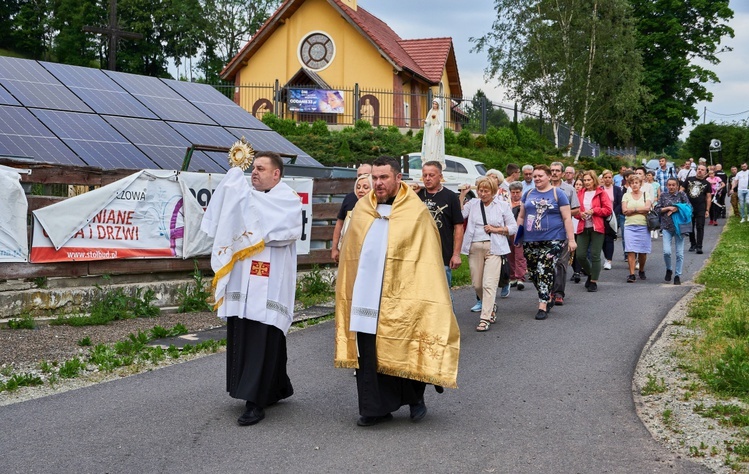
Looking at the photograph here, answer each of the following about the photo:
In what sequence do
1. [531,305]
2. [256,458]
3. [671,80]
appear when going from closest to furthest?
[256,458] → [531,305] → [671,80]

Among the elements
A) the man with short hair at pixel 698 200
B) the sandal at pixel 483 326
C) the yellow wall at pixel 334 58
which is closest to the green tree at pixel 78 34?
the yellow wall at pixel 334 58

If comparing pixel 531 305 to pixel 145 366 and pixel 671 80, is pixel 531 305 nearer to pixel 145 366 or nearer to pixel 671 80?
pixel 145 366

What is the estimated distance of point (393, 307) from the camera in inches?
257

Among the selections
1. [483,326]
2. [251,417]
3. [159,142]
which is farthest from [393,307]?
[159,142]

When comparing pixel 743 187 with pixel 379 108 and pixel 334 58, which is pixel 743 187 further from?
pixel 334 58

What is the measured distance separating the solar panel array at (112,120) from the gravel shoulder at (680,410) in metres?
8.53

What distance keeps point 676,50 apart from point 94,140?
55201 millimetres

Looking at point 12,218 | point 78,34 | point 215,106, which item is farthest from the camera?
point 78,34

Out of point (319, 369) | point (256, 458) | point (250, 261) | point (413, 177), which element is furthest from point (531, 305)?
point (413, 177)

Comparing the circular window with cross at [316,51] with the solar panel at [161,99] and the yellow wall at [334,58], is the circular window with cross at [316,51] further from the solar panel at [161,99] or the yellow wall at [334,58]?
the solar panel at [161,99]

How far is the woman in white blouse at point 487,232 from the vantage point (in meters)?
11.0

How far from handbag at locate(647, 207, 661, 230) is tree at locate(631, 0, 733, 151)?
155 feet

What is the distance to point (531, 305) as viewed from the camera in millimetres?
12758

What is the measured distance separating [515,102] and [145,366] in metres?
38.9
